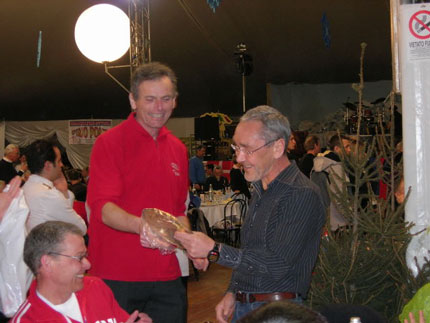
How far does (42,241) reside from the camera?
2.27 metres

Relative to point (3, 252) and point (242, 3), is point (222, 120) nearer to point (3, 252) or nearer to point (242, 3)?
point (242, 3)

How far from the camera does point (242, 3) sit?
1141cm

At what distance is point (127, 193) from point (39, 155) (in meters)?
2.16

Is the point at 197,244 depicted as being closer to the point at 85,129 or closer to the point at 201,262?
the point at 201,262

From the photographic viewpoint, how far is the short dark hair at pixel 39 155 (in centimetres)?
432

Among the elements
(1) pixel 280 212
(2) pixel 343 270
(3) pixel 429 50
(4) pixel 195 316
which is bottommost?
(4) pixel 195 316

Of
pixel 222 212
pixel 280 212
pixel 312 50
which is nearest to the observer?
pixel 280 212

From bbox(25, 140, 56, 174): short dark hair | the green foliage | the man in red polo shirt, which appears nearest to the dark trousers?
the man in red polo shirt

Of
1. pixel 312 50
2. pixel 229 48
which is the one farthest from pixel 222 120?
pixel 312 50

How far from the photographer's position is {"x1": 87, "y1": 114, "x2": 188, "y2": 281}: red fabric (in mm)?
2377

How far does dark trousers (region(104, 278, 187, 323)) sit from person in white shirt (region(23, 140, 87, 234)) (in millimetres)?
1928

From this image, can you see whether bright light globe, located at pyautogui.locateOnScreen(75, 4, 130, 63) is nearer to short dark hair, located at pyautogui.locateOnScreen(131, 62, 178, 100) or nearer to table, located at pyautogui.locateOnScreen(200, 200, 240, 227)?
short dark hair, located at pyautogui.locateOnScreen(131, 62, 178, 100)

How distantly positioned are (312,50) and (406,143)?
467 inches

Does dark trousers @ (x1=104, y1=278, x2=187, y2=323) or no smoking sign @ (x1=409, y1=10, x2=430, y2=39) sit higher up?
no smoking sign @ (x1=409, y1=10, x2=430, y2=39)
